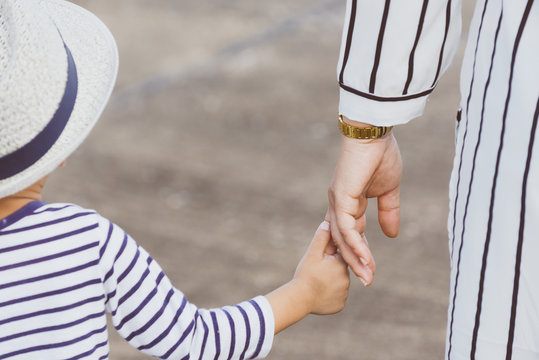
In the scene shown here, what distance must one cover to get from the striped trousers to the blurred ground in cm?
185

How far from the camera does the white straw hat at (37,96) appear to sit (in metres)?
1.38

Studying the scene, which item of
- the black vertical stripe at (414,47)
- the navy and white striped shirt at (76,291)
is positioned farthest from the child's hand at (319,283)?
the black vertical stripe at (414,47)

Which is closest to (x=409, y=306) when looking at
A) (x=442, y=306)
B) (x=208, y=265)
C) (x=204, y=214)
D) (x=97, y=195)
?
(x=442, y=306)

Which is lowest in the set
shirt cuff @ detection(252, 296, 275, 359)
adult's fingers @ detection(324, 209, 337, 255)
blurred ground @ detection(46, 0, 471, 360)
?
blurred ground @ detection(46, 0, 471, 360)

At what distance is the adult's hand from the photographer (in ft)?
5.30

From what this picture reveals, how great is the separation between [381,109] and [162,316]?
0.56 m

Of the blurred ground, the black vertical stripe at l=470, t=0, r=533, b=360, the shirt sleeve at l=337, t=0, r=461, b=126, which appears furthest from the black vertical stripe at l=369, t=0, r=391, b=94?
the blurred ground

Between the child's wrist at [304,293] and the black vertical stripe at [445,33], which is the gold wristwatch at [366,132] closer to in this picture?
the black vertical stripe at [445,33]

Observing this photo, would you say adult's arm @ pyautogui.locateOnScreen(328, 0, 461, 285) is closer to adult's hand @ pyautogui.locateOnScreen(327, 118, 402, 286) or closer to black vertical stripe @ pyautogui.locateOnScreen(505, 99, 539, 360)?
adult's hand @ pyautogui.locateOnScreen(327, 118, 402, 286)

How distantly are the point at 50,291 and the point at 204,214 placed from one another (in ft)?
8.73

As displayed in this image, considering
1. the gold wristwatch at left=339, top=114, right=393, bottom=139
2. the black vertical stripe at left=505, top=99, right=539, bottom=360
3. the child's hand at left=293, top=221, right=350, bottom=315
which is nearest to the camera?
the black vertical stripe at left=505, top=99, right=539, bottom=360

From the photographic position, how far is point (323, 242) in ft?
5.67

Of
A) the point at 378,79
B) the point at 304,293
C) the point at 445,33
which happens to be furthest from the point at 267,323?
the point at 445,33

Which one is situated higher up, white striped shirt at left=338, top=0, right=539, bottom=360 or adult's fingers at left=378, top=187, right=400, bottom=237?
white striped shirt at left=338, top=0, right=539, bottom=360
